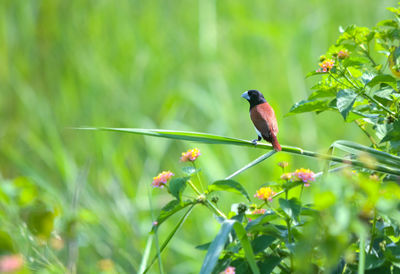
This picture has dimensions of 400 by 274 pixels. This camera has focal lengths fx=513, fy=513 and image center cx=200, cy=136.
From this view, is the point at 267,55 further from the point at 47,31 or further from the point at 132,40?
the point at 47,31

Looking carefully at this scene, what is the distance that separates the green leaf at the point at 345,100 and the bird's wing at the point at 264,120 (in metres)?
0.34

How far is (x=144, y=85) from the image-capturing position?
2.67 m

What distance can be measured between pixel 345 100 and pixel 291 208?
0.18 metres

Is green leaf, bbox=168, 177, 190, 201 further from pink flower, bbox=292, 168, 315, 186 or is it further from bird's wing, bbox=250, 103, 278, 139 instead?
bird's wing, bbox=250, 103, 278, 139

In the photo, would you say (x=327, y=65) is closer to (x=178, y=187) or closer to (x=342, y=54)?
(x=342, y=54)

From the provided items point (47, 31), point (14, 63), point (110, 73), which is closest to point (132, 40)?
point (110, 73)

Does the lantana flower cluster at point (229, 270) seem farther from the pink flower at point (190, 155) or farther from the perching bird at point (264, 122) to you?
the perching bird at point (264, 122)

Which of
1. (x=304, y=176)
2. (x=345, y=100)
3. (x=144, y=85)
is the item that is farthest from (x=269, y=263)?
(x=144, y=85)

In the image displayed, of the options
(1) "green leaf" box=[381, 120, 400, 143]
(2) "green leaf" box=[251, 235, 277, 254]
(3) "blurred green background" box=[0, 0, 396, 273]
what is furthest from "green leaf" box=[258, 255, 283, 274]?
(3) "blurred green background" box=[0, 0, 396, 273]

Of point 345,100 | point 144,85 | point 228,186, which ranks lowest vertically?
point 228,186

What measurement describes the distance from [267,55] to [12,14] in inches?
54.3

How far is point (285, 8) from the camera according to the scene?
310cm

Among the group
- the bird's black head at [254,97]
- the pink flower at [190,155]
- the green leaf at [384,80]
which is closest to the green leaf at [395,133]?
the green leaf at [384,80]

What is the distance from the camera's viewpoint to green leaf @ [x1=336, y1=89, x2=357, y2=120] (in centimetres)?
74
